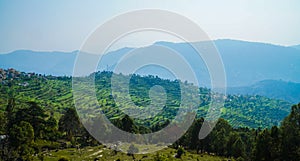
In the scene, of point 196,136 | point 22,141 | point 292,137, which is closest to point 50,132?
point 22,141

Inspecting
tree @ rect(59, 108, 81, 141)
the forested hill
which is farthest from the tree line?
the forested hill

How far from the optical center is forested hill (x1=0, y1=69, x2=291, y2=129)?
87.7 m

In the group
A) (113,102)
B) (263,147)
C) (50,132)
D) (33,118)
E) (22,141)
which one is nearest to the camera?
(263,147)

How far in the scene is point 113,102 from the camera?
99938 mm

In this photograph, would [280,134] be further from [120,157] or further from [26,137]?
[26,137]

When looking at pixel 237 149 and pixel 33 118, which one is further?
pixel 33 118

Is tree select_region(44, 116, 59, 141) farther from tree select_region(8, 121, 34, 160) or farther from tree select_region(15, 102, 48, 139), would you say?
tree select_region(8, 121, 34, 160)

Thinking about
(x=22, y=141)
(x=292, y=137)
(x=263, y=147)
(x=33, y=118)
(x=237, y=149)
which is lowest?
(x=237, y=149)

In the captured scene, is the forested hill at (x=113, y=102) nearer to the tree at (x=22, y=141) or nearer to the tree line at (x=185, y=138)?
the tree line at (x=185, y=138)

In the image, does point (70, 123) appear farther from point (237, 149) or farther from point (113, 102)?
point (113, 102)

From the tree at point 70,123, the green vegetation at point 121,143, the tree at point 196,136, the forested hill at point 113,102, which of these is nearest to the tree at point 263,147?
the green vegetation at point 121,143

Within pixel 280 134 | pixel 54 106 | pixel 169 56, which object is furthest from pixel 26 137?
pixel 54 106

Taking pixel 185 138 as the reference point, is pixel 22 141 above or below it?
above

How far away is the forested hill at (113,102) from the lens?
8769cm
